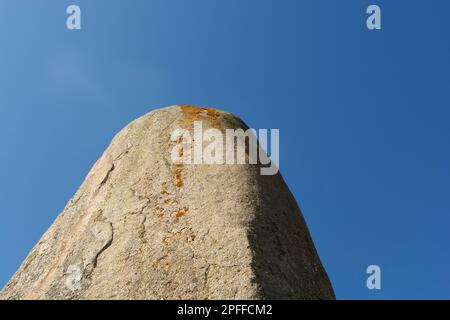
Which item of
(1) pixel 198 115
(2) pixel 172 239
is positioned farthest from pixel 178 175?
(1) pixel 198 115

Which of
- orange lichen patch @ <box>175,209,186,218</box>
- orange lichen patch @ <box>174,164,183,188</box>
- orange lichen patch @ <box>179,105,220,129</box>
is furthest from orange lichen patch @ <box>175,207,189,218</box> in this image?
orange lichen patch @ <box>179,105,220,129</box>

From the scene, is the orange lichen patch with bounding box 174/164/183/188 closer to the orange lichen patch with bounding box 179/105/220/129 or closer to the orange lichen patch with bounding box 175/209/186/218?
the orange lichen patch with bounding box 175/209/186/218

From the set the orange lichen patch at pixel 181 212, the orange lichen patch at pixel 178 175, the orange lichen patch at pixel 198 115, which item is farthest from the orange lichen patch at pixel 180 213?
the orange lichen patch at pixel 198 115

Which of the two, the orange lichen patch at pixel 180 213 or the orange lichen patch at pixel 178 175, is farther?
the orange lichen patch at pixel 178 175

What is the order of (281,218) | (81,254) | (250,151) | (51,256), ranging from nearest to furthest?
(81,254)
(281,218)
(51,256)
(250,151)

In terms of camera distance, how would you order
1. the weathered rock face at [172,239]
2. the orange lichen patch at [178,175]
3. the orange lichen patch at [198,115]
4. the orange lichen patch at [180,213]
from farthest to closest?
the orange lichen patch at [198,115]
the orange lichen patch at [178,175]
the orange lichen patch at [180,213]
the weathered rock face at [172,239]

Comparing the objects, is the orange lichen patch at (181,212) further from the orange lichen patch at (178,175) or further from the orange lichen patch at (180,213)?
the orange lichen patch at (178,175)

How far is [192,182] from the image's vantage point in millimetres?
6559

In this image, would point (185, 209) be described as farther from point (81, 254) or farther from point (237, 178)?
point (81, 254)

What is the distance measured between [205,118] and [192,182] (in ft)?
5.64

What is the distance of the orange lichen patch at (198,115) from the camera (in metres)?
7.78

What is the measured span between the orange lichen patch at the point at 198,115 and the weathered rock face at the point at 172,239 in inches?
1.8

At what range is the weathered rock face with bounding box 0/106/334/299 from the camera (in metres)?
5.25
